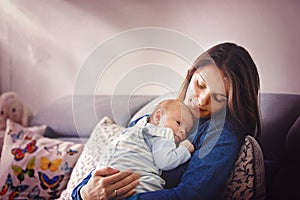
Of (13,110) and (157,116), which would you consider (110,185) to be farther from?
(13,110)

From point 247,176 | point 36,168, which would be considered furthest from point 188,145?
point 36,168

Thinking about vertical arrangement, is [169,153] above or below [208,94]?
below

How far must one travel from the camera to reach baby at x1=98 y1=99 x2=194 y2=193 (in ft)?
3.63

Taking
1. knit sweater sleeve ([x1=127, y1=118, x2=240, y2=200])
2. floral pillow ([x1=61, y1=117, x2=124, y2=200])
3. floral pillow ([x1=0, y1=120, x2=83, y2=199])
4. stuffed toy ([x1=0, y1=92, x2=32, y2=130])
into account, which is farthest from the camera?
stuffed toy ([x1=0, y1=92, x2=32, y2=130])

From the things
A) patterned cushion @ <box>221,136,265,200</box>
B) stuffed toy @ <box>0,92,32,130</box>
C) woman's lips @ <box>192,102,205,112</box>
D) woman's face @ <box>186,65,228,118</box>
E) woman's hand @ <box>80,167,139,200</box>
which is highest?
woman's face @ <box>186,65,228,118</box>

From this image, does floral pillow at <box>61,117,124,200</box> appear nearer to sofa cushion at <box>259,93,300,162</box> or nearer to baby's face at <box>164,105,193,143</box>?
baby's face at <box>164,105,193,143</box>

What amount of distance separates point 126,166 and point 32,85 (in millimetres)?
748

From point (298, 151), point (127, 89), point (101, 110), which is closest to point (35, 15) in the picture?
point (101, 110)

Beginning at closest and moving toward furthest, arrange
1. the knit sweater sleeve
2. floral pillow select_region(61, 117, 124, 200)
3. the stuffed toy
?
the knit sweater sleeve, floral pillow select_region(61, 117, 124, 200), the stuffed toy

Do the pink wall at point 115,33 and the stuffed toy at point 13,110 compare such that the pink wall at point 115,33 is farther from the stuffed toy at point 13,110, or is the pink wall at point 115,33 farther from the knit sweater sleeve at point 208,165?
the knit sweater sleeve at point 208,165

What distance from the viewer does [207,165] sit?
1076 mm

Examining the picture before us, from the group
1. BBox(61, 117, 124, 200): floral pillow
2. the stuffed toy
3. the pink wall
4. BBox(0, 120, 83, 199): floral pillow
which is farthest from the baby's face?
the stuffed toy

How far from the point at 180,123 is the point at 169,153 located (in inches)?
3.2

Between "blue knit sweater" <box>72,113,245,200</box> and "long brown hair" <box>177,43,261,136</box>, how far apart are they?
4 centimetres
